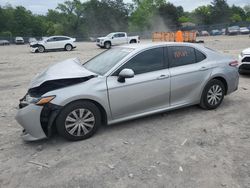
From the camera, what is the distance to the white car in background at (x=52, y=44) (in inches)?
840

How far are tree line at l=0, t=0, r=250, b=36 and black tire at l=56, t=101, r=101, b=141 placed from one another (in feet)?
239

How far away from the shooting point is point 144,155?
3.56 metres

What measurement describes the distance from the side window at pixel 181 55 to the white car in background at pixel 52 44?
18749 millimetres

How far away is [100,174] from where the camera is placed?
3162mm

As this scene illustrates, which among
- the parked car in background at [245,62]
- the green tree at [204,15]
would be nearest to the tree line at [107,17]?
the green tree at [204,15]

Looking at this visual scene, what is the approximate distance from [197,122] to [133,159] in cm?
175

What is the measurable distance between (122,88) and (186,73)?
4.53ft

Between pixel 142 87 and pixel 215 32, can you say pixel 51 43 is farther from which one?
pixel 215 32

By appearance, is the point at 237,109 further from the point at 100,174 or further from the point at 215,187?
the point at 100,174

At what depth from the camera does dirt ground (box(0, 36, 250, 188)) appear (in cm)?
304

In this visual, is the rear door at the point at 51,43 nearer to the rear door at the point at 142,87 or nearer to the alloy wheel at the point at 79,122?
the rear door at the point at 142,87

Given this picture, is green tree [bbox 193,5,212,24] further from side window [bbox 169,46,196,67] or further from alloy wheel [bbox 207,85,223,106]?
side window [bbox 169,46,196,67]

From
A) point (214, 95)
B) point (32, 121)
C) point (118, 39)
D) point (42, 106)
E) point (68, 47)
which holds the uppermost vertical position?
point (42, 106)

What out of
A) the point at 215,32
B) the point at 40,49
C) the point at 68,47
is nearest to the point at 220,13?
the point at 215,32
